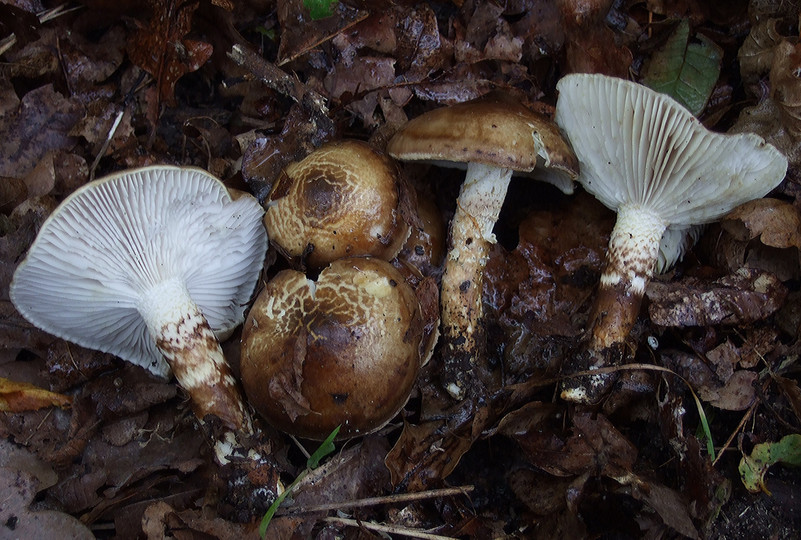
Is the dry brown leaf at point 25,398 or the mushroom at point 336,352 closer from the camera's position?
the mushroom at point 336,352

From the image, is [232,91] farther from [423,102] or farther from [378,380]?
[378,380]

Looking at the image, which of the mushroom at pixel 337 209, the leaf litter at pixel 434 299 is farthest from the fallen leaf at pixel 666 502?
the mushroom at pixel 337 209

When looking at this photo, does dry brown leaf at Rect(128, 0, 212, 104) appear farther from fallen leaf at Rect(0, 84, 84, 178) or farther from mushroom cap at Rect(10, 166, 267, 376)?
mushroom cap at Rect(10, 166, 267, 376)

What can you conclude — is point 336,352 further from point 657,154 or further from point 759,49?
point 759,49

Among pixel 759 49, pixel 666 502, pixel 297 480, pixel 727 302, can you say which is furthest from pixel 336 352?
pixel 759 49

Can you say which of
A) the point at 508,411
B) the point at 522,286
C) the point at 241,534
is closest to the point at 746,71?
the point at 522,286

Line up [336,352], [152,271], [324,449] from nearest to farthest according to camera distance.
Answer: [336,352], [324,449], [152,271]

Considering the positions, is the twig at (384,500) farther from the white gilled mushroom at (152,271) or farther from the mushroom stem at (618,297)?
the mushroom stem at (618,297)

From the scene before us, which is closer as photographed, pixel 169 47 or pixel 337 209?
pixel 337 209
